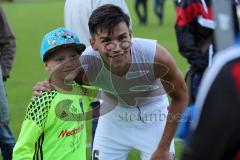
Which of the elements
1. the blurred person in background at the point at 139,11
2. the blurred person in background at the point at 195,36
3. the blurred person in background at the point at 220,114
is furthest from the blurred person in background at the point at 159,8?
the blurred person in background at the point at 220,114

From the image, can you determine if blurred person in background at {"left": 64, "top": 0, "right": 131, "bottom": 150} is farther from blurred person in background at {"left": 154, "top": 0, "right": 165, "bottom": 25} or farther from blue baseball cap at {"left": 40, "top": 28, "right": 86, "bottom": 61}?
blurred person in background at {"left": 154, "top": 0, "right": 165, "bottom": 25}

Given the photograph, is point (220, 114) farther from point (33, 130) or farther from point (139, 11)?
point (139, 11)

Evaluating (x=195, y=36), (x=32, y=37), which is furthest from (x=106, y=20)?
(x=32, y=37)

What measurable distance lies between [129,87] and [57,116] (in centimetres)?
80

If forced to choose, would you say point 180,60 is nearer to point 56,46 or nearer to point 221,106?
point 56,46

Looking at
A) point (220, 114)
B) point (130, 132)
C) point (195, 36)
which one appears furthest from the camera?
point (195, 36)

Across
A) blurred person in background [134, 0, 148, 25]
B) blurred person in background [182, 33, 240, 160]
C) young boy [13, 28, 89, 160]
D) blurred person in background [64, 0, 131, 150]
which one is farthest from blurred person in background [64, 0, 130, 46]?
blurred person in background [134, 0, 148, 25]

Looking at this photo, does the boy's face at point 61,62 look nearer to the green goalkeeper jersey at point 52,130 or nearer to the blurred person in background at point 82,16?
the green goalkeeper jersey at point 52,130

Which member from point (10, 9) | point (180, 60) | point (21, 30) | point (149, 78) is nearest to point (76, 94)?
point (149, 78)

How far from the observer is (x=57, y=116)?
4047 mm

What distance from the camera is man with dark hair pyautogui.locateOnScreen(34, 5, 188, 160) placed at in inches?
165

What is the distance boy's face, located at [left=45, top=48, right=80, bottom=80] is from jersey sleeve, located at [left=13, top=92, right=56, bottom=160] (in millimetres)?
197

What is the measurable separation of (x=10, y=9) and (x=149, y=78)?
963 inches

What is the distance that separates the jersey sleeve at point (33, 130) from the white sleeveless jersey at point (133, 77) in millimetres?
494
